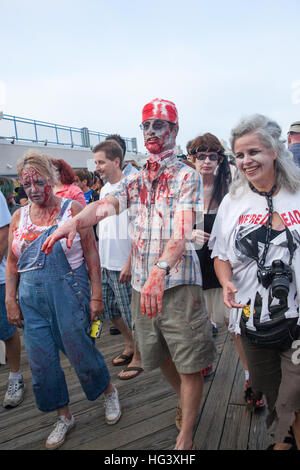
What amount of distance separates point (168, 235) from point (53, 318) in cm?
91

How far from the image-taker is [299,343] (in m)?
1.48

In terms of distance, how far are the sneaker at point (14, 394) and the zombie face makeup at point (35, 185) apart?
163 cm

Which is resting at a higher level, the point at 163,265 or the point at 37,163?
the point at 37,163

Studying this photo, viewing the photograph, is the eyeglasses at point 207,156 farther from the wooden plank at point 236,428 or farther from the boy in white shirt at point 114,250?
the wooden plank at point 236,428

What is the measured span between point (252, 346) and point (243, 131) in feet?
3.49

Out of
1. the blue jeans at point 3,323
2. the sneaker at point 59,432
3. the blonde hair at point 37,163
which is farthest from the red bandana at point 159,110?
the sneaker at point 59,432

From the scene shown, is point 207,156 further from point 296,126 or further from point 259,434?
point 259,434

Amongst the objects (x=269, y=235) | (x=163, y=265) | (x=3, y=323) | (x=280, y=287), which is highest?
(x=269, y=235)

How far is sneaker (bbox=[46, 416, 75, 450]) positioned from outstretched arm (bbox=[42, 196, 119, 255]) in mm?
1266

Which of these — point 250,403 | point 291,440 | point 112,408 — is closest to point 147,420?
point 112,408

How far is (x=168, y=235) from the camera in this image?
1.71 metres

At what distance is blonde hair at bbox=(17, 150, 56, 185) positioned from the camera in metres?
2.06

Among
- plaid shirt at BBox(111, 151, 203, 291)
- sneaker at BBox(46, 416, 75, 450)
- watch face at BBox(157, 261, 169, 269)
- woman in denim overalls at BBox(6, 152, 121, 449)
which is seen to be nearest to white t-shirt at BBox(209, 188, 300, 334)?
plaid shirt at BBox(111, 151, 203, 291)
